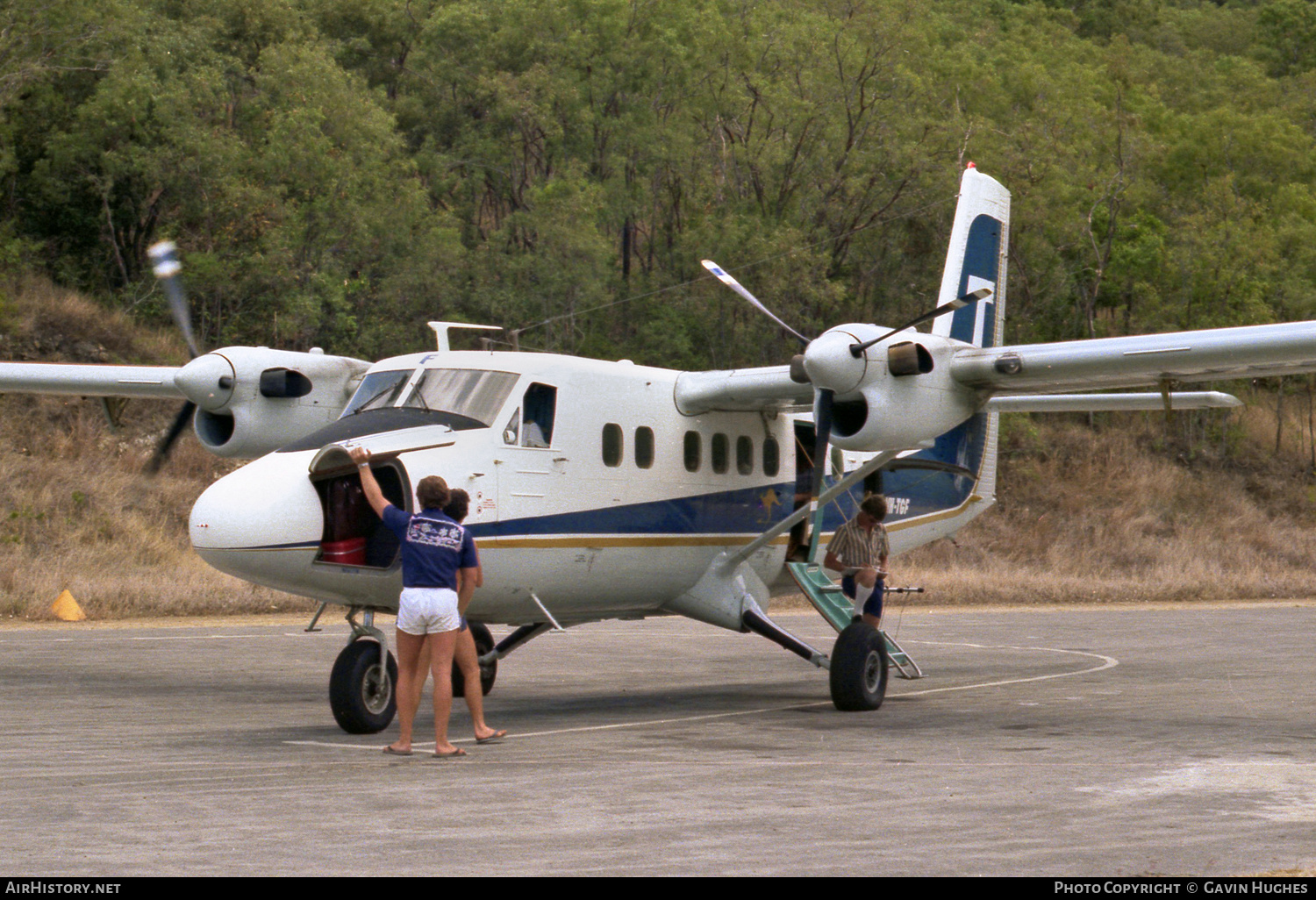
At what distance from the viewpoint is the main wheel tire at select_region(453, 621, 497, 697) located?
578 inches

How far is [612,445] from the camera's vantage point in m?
13.9

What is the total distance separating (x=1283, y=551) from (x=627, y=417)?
3165 centimetres

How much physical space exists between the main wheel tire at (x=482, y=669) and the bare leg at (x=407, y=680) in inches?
135

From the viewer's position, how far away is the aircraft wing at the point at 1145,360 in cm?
1262

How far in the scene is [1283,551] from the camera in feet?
132

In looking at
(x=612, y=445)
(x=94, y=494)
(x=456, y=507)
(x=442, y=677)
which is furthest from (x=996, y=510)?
(x=442, y=677)

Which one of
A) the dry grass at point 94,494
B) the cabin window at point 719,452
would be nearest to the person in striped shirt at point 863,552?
the cabin window at point 719,452

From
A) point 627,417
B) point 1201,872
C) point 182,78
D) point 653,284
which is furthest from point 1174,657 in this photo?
point 182,78

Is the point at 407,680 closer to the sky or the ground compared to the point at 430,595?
closer to the ground

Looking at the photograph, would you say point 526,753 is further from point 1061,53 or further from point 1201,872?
point 1061,53

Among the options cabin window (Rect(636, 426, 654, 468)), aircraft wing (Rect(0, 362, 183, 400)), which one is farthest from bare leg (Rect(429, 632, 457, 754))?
aircraft wing (Rect(0, 362, 183, 400))

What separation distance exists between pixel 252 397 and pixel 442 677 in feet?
19.8

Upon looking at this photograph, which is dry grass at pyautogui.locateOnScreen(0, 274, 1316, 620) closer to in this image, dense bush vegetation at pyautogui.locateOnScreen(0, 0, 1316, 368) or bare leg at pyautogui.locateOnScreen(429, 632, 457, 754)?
dense bush vegetation at pyautogui.locateOnScreen(0, 0, 1316, 368)

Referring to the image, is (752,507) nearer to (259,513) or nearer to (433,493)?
(433,493)
